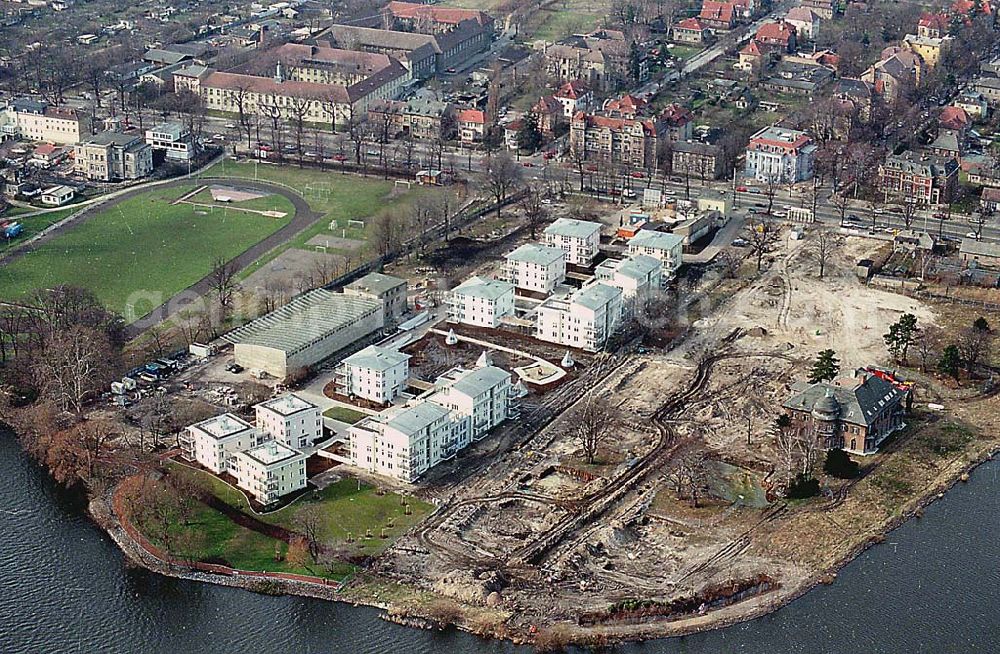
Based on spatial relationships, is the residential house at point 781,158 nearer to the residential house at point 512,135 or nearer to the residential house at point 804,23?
the residential house at point 512,135

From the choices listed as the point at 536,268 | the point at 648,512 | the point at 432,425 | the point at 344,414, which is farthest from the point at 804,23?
the point at 648,512

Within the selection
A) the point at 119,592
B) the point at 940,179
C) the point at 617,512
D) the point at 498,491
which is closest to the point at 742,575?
the point at 617,512

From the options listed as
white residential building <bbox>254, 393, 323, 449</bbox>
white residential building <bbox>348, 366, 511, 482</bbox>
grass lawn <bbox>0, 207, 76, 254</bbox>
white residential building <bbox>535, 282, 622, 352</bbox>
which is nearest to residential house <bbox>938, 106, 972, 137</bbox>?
white residential building <bbox>535, 282, 622, 352</bbox>

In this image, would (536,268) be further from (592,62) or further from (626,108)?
(592,62)

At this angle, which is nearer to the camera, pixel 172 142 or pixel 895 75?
pixel 172 142

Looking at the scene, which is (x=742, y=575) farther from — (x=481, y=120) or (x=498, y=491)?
(x=481, y=120)

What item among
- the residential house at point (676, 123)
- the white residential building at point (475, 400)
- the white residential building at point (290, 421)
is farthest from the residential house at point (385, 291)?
the residential house at point (676, 123)
